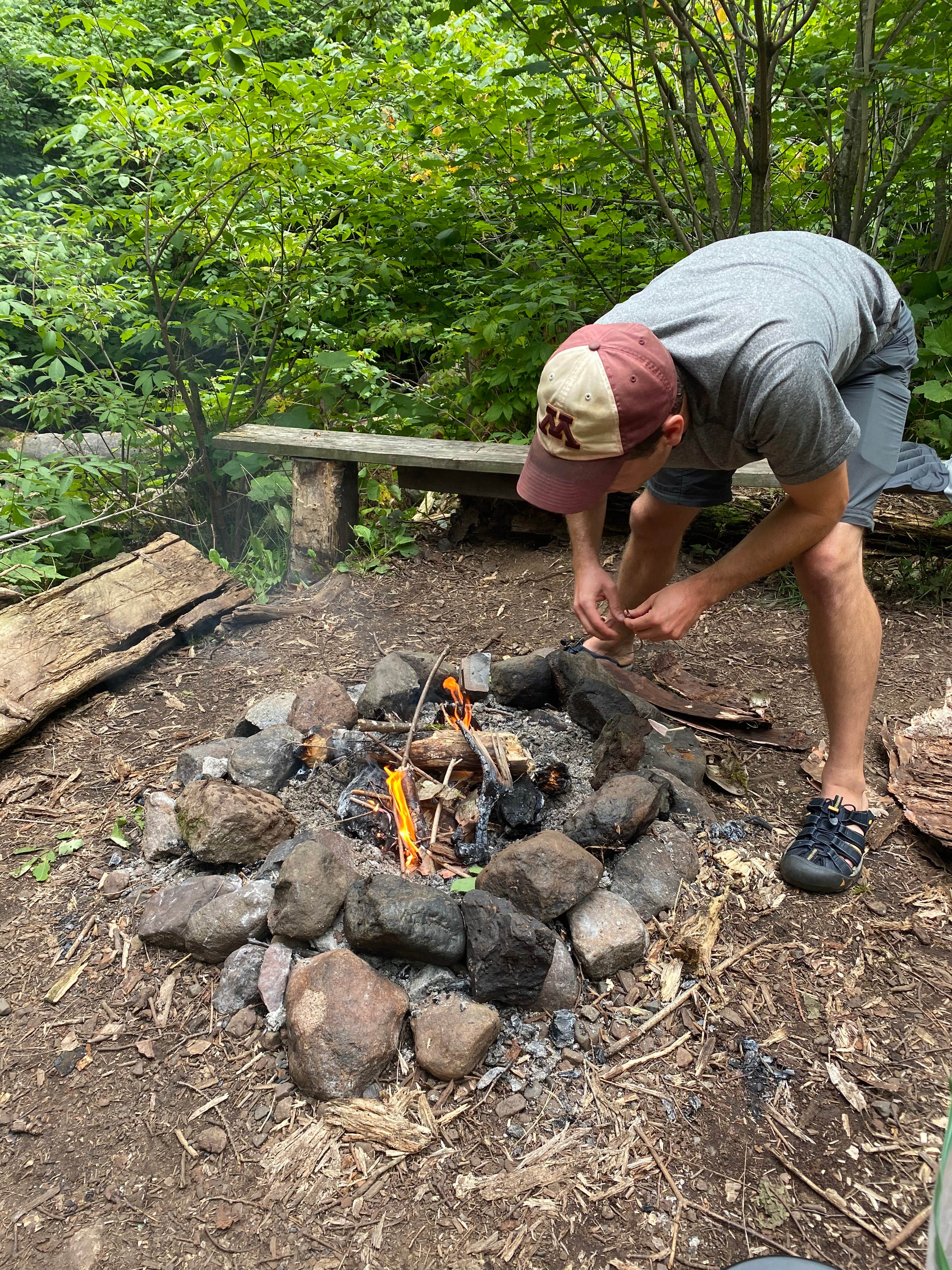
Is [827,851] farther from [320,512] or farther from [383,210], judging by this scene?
[383,210]

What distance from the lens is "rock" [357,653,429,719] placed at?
2.69 m

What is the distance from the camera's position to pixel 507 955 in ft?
6.01

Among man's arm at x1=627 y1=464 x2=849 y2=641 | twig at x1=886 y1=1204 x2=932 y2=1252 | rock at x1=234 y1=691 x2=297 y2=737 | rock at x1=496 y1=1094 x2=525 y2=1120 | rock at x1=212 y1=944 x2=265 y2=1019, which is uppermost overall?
man's arm at x1=627 y1=464 x2=849 y2=641

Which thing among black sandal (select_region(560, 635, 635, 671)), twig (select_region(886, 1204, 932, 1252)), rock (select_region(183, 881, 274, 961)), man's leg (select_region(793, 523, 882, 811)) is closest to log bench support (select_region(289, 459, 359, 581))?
black sandal (select_region(560, 635, 635, 671))

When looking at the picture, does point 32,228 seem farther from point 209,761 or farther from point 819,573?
point 819,573

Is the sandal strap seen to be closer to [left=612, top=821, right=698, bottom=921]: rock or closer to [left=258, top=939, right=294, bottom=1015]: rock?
[left=612, top=821, right=698, bottom=921]: rock

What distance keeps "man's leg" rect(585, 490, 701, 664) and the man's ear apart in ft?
3.18

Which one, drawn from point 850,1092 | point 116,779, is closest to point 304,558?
point 116,779

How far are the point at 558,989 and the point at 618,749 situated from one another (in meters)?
0.78

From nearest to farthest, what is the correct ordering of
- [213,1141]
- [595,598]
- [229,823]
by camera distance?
[213,1141] → [229,823] → [595,598]

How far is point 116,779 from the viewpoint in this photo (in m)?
2.76

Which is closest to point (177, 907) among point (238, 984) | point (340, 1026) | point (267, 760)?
point (238, 984)

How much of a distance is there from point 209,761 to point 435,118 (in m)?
4.61

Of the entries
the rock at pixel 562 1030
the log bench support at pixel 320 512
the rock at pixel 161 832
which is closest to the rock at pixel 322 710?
the rock at pixel 161 832
